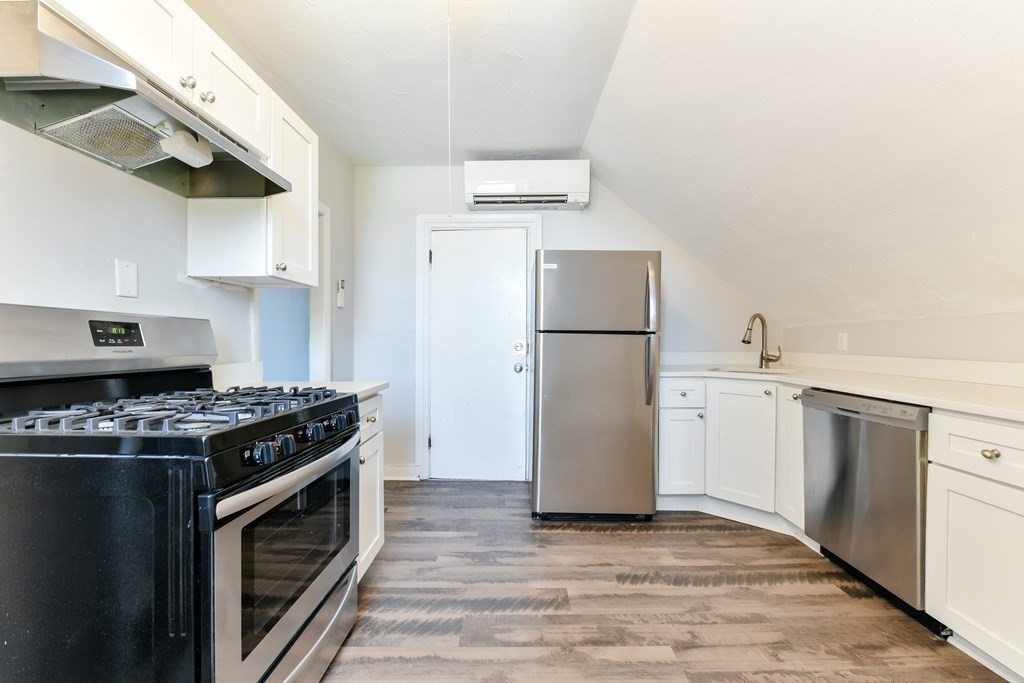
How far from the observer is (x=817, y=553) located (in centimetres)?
212

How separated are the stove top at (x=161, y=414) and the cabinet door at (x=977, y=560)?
2.14 m

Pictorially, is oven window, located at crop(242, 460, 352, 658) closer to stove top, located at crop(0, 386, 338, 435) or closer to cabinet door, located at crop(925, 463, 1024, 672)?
stove top, located at crop(0, 386, 338, 435)

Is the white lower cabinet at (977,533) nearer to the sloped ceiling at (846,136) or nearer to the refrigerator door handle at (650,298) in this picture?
the sloped ceiling at (846,136)

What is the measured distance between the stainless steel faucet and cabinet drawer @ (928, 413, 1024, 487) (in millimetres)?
1412

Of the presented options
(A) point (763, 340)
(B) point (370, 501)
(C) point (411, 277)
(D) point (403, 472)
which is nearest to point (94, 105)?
(B) point (370, 501)

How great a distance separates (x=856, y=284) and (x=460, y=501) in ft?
8.53

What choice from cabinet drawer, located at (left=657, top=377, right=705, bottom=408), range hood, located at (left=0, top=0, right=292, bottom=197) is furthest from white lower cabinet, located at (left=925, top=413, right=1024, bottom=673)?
range hood, located at (left=0, top=0, right=292, bottom=197)

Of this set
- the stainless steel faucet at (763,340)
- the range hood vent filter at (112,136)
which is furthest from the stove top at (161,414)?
the stainless steel faucet at (763,340)

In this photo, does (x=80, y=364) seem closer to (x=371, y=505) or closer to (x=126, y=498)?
(x=126, y=498)

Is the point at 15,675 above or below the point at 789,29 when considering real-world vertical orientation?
below

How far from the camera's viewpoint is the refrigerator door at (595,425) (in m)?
2.48

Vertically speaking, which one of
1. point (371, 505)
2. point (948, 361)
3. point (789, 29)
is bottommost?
point (371, 505)

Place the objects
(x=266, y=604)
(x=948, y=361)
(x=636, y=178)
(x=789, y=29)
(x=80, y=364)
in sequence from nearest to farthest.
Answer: (x=266, y=604), (x=80, y=364), (x=789, y=29), (x=948, y=361), (x=636, y=178)

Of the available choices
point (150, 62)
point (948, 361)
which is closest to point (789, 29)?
point (948, 361)
